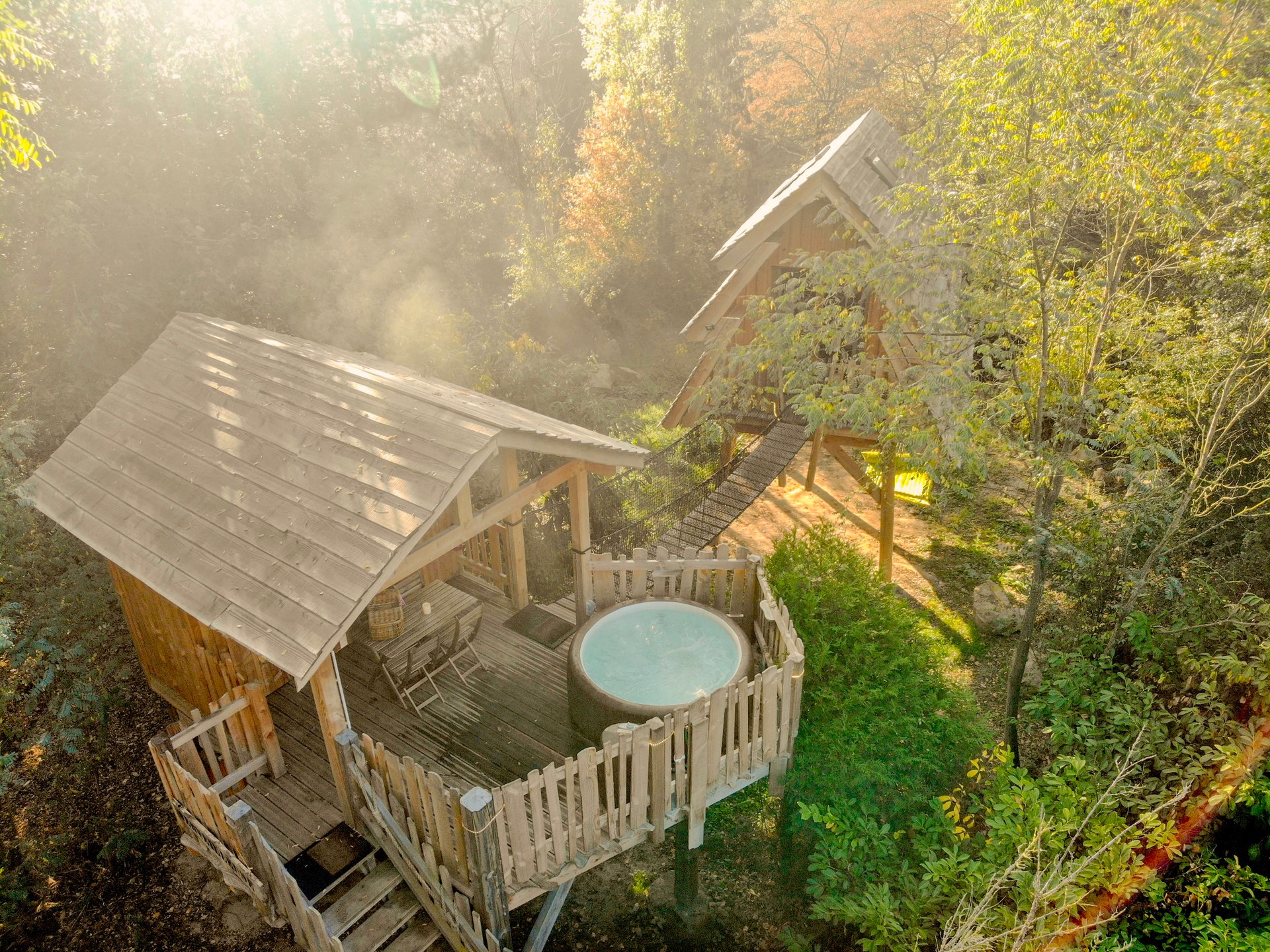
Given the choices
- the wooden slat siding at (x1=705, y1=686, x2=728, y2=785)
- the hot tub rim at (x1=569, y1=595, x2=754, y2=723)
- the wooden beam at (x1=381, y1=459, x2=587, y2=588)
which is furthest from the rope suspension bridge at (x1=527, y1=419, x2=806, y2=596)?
the wooden slat siding at (x1=705, y1=686, x2=728, y2=785)

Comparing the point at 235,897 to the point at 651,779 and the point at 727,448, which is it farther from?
the point at 727,448

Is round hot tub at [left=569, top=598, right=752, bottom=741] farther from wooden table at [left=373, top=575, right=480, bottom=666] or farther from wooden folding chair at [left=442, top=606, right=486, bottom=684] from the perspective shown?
wooden table at [left=373, top=575, right=480, bottom=666]

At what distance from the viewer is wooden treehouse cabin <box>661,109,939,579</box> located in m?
11.3

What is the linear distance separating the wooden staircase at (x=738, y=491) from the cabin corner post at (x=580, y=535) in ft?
10.5

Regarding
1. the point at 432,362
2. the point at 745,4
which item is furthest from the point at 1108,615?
the point at 745,4

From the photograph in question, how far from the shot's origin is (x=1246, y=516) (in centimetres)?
796

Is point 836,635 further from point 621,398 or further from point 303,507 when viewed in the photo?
point 621,398

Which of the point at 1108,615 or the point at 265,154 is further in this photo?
the point at 265,154

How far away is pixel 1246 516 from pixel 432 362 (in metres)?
15.2

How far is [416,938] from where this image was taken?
623 centimetres

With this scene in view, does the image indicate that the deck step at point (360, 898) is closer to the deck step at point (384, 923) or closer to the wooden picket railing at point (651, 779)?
the deck step at point (384, 923)

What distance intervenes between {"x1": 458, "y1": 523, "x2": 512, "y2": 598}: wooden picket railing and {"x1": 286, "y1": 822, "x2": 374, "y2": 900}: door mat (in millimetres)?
4132

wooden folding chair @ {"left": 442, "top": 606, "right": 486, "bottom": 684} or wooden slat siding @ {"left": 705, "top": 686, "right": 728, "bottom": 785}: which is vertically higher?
wooden slat siding @ {"left": 705, "top": 686, "right": 728, "bottom": 785}

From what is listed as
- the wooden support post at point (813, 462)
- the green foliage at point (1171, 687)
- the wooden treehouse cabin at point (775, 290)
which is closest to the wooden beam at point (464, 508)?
the wooden treehouse cabin at point (775, 290)
